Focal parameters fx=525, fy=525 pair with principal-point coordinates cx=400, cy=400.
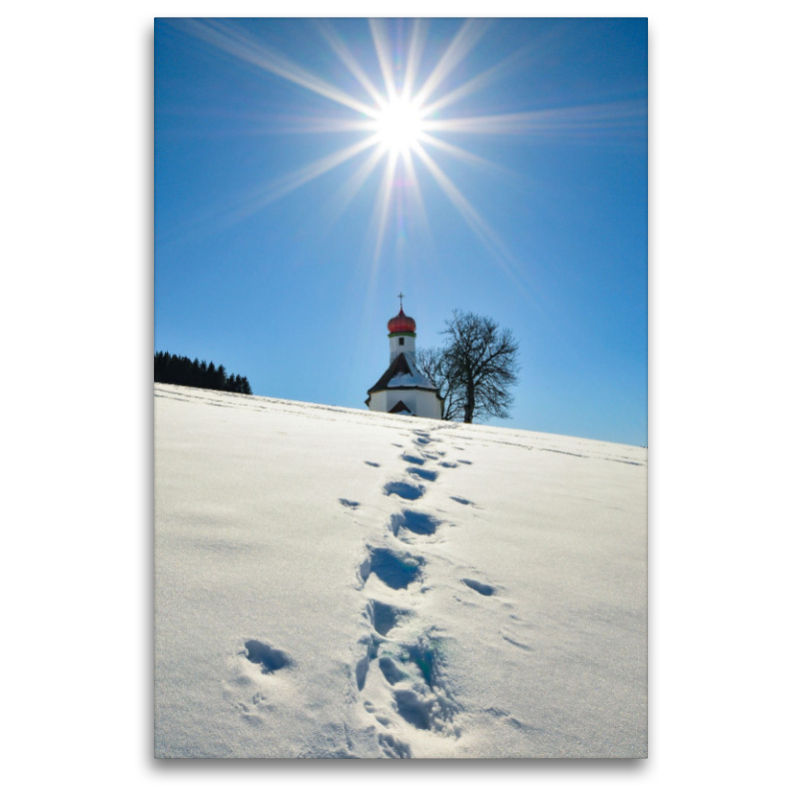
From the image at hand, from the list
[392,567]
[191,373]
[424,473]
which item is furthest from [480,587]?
[191,373]

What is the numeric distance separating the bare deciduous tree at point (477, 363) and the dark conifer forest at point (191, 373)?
2.33ft

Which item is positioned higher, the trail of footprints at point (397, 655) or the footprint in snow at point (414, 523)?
the footprint in snow at point (414, 523)

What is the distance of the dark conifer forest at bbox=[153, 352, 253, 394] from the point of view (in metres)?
1.77

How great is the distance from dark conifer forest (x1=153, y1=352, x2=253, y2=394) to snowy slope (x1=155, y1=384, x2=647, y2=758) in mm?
62

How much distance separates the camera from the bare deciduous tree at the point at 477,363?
6.29 ft

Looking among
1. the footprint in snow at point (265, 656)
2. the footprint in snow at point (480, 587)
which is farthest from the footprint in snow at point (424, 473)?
the footprint in snow at point (265, 656)

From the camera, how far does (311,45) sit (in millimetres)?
1880

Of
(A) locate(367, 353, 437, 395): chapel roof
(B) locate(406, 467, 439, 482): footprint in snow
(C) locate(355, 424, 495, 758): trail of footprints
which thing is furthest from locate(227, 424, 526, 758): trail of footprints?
(A) locate(367, 353, 437, 395): chapel roof

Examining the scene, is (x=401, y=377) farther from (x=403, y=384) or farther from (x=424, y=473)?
(x=424, y=473)

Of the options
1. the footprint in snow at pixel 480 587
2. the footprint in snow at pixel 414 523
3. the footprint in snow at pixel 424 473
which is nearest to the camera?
the footprint in snow at pixel 480 587

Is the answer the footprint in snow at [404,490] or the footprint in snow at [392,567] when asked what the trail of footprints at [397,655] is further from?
the footprint in snow at [404,490]

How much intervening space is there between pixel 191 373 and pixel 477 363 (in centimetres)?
Result: 103

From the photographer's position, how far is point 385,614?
4.07ft

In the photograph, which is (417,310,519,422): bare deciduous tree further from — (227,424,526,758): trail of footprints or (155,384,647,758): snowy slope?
(227,424,526,758): trail of footprints
